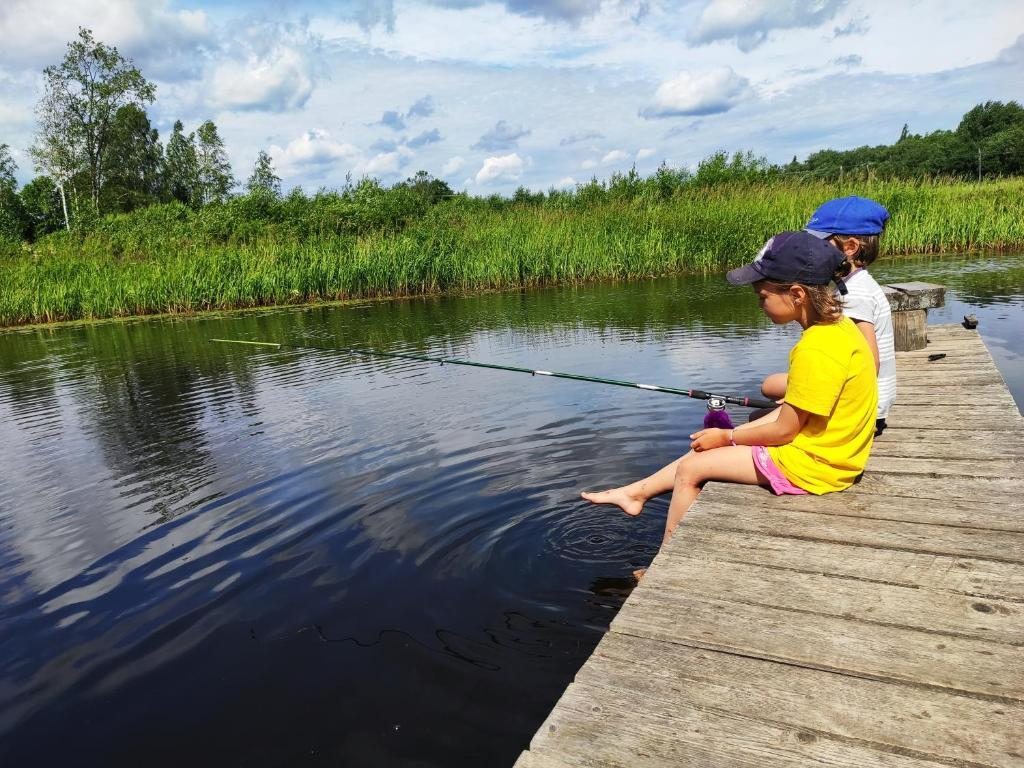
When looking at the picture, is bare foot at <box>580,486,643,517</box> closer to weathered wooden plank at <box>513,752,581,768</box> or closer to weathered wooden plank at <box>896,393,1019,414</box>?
weathered wooden plank at <box>513,752,581,768</box>

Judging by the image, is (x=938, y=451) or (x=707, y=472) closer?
(x=707, y=472)

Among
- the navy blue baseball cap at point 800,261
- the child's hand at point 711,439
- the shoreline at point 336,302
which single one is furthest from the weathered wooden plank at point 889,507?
the shoreline at point 336,302

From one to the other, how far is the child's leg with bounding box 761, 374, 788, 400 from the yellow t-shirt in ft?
4.04

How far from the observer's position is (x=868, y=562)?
2580 mm

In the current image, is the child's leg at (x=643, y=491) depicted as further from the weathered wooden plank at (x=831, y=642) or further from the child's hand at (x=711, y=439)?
the weathered wooden plank at (x=831, y=642)

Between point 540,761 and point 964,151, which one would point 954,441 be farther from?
point 964,151

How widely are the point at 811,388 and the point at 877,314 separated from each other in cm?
132

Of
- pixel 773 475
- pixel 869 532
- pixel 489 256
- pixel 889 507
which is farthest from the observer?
pixel 489 256

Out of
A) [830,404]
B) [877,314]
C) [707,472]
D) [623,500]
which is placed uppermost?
[877,314]

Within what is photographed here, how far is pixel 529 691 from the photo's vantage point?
293 cm

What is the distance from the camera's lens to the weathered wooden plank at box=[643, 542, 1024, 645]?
2148 mm

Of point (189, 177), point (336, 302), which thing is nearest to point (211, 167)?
point (189, 177)

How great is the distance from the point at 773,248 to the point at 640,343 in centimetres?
734

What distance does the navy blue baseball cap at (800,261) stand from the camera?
2.95 metres
